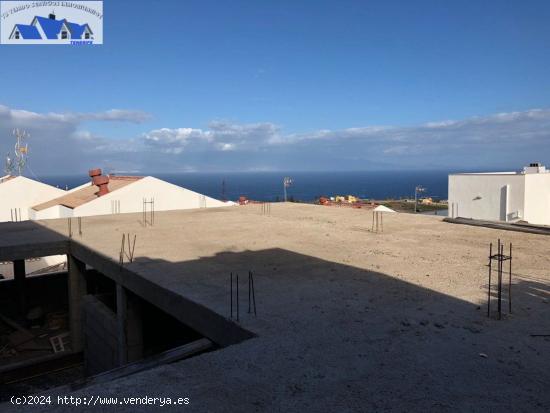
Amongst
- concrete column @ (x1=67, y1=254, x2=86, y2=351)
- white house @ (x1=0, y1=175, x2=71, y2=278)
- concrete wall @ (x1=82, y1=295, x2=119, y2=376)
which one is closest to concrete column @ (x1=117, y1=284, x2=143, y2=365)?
concrete wall @ (x1=82, y1=295, x2=119, y2=376)

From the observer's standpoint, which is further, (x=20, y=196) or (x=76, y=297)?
(x=20, y=196)

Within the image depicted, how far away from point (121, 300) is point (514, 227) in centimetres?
1320

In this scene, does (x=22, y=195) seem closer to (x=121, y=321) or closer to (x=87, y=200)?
(x=87, y=200)

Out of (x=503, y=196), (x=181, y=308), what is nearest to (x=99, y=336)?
(x=181, y=308)

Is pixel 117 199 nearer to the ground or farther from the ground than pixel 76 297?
farther from the ground

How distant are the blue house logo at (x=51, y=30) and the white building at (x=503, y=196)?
927 inches

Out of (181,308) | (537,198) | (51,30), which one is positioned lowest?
(181,308)

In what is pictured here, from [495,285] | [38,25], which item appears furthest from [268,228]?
[38,25]

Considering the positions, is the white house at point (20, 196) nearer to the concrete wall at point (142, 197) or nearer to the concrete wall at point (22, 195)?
the concrete wall at point (22, 195)

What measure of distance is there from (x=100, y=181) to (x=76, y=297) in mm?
16822

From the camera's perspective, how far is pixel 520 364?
18.1 ft

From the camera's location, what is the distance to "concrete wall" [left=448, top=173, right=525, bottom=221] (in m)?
26.8

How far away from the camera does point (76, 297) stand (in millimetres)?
17391

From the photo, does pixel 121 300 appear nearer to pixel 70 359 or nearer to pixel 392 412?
pixel 70 359
